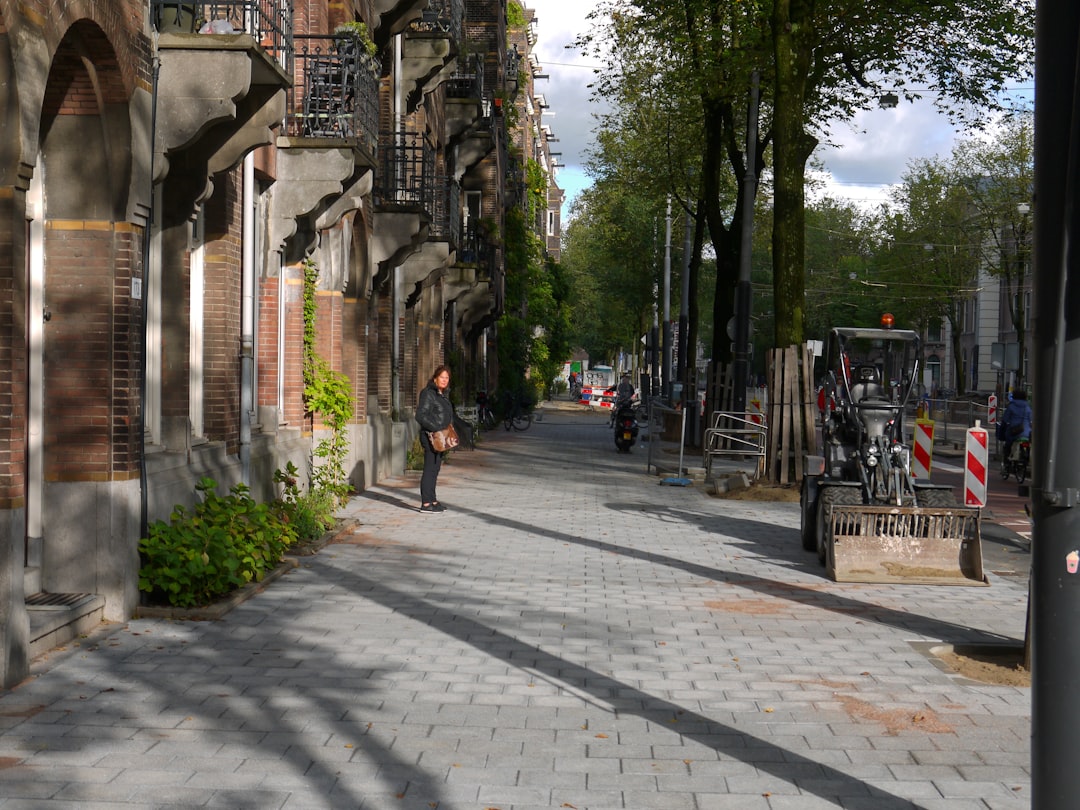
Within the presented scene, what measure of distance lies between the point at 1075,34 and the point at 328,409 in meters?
12.9

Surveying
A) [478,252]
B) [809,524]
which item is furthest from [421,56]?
[809,524]

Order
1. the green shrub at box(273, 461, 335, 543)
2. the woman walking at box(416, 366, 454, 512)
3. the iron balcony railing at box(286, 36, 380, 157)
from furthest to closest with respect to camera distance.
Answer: the woman walking at box(416, 366, 454, 512)
the iron balcony railing at box(286, 36, 380, 157)
the green shrub at box(273, 461, 335, 543)

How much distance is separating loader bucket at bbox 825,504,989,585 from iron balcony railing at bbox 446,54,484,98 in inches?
974

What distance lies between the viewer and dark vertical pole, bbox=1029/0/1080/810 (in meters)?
4.01

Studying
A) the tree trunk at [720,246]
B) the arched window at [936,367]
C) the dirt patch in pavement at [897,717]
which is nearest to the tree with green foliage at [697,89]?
the tree trunk at [720,246]

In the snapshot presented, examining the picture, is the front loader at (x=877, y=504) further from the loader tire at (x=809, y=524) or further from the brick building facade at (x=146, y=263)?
the brick building facade at (x=146, y=263)

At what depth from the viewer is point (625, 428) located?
30.6 meters

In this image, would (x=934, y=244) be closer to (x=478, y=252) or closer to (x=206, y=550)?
(x=478, y=252)

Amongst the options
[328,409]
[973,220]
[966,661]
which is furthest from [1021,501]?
[973,220]

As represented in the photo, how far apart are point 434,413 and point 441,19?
36.1 feet

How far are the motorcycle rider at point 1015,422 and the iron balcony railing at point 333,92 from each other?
45.0 ft

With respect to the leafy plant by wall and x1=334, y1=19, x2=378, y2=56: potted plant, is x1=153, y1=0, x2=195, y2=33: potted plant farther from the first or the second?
the leafy plant by wall

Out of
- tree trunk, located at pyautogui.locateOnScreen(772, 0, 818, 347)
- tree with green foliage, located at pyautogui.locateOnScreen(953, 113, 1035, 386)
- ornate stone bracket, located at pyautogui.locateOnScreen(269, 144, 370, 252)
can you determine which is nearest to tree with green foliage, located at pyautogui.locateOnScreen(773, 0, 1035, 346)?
tree trunk, located at pyautogui.locateOnScreen(772, 0, 818, 347)

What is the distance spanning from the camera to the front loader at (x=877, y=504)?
1181 cm
